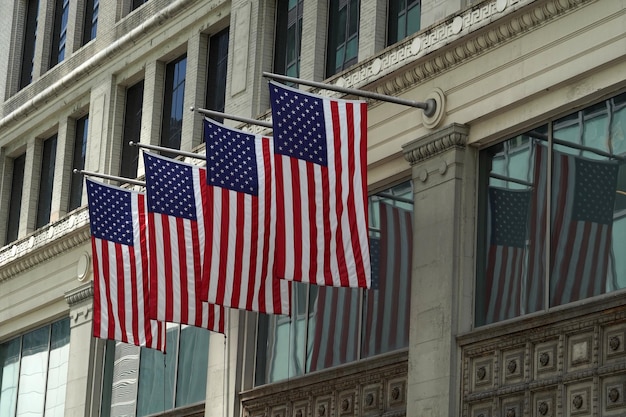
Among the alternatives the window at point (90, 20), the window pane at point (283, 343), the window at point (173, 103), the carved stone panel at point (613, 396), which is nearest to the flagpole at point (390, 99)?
the window pane at point (283, 343)

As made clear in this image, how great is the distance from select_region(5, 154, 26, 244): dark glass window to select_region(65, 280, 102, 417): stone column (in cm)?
554

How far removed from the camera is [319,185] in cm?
2247

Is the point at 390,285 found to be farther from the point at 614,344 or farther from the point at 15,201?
the point at 15,201

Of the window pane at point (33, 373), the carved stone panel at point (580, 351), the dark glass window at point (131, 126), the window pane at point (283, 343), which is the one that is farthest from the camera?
the window pane at point (33, 373)

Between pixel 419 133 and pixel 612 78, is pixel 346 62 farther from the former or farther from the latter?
pixel 612 78

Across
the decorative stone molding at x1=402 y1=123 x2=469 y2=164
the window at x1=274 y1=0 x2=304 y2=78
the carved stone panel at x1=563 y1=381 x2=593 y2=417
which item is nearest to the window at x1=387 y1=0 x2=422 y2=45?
the decorative stone molding at x1=402 y1=123 x2=469 y2=164

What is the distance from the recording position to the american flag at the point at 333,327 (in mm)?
25469

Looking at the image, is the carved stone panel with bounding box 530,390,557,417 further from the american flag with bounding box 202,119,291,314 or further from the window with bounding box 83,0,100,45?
the window with bounding box 83,0,100,45

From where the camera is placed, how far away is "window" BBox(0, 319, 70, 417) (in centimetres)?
3534

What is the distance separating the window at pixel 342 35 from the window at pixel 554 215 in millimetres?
4912

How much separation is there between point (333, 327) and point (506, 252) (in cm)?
457

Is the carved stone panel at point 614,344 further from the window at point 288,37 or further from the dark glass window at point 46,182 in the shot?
the dark glass window at point 46,182

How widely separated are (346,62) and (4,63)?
17.0m

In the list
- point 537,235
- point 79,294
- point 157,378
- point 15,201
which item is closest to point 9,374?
point 15,201
